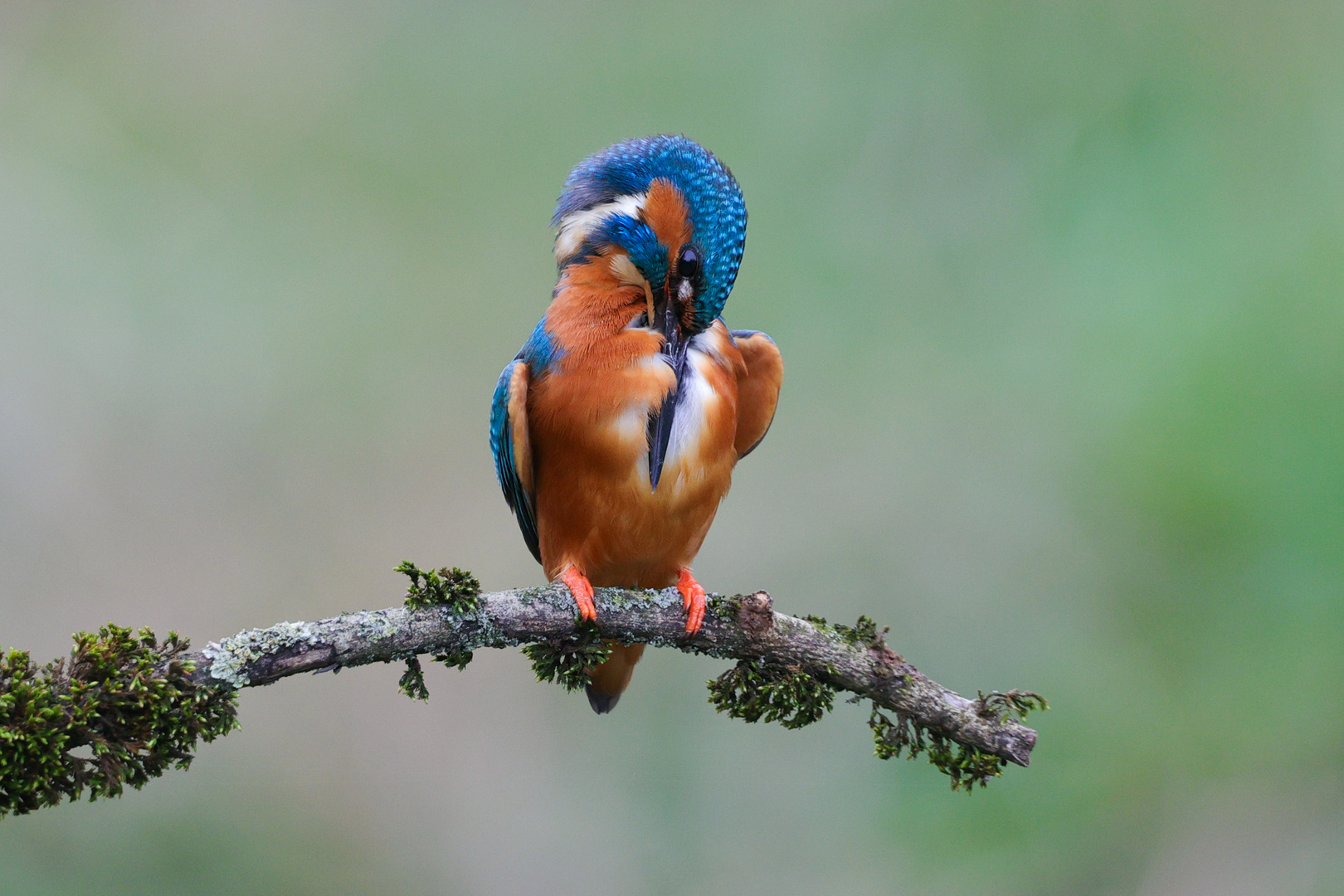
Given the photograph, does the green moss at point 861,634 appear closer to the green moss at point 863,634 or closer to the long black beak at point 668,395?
the green moss at point 863,634

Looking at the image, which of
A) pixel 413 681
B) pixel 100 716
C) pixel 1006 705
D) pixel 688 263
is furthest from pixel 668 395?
pixel 100 716

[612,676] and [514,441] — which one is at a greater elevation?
[514,441]

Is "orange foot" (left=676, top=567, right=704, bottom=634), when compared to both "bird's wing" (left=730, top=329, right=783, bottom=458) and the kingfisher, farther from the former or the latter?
"bird's wing" (left=730, top=329, right=783, bottom=458)

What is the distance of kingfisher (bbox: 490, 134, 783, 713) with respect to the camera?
2105mm

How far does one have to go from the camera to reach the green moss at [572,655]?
1940 mm

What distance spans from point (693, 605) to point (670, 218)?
0.81m

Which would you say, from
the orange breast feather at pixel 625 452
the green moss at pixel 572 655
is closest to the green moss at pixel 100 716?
the green moss at pixel 572 655

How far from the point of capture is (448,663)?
1796 millimetres

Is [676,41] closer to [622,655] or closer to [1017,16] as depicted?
[1017,16]

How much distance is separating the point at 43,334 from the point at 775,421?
9.35 ft

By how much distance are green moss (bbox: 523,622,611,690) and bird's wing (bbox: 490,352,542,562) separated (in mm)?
456

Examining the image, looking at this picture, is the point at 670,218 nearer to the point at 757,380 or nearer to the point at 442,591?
the point at 757,380

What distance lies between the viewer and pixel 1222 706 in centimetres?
371

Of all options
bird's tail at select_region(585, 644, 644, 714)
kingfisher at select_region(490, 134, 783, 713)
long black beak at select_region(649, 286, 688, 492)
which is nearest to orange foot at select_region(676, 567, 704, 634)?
kingfisher at select_region(490, 134, 783, 713)
